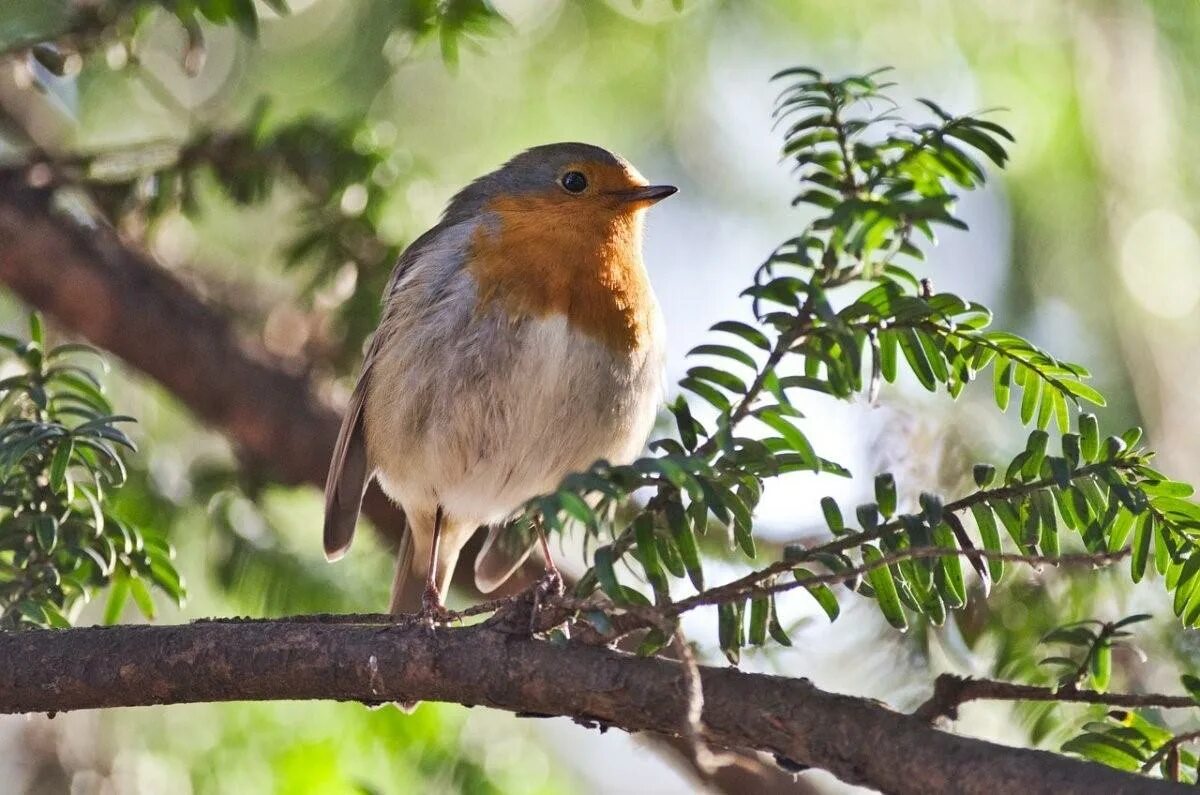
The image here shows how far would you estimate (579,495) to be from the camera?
189 centimetres

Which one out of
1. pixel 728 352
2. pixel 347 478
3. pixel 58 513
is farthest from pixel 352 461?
pixel 728 352

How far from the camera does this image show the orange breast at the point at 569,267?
351 cm

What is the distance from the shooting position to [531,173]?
402 cm

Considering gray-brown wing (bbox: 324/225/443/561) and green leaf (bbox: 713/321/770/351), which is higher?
green leaf (bbox: 713/321/770/351)

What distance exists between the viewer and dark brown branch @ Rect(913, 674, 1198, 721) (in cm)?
184

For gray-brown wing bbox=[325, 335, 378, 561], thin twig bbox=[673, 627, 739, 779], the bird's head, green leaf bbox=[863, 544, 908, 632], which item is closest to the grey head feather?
the bird's head

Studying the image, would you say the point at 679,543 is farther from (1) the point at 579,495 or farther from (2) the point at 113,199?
(2) the point at 113,199

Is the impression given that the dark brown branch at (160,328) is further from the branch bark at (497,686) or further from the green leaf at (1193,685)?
the green leaf at (1193,685)

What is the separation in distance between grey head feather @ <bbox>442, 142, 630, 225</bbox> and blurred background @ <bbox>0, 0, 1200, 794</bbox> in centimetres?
19

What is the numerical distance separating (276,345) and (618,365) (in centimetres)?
144

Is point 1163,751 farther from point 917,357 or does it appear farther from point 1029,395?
point 917,357

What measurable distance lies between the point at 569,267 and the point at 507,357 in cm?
31

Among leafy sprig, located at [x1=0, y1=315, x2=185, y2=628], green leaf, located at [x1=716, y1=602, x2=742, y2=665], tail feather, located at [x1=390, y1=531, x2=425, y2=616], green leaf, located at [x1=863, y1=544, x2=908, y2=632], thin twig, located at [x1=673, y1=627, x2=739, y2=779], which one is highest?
green leaf, located at [x1=863, y1=544, x2=908, y2=632]

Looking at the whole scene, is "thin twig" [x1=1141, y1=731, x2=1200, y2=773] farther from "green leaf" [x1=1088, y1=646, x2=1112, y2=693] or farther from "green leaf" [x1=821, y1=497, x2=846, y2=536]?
"green leaf" [x1=821, y1=497, x2=846, y2=536]
